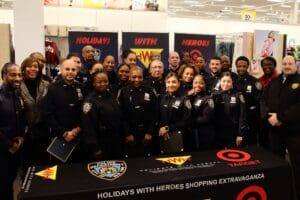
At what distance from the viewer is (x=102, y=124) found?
3123 mm

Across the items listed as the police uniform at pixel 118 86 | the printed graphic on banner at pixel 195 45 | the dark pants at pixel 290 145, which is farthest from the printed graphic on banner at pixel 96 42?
the dark pants at pixel 290 145

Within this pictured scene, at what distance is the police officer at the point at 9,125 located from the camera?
287cm

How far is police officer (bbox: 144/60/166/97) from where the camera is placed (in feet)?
12.9

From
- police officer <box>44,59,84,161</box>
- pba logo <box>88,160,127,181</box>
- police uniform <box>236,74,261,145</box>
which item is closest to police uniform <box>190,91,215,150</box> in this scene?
police uniform <box>236,74,261,145</box>

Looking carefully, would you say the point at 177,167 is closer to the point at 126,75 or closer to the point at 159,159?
the point at 159,159

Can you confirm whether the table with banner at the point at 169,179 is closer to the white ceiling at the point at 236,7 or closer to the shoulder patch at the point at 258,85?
the shoulder patch at the point at 258,85

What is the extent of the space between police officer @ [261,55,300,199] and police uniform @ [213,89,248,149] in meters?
0.26

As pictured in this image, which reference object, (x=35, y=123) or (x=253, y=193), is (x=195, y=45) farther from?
(x=253, y=193)

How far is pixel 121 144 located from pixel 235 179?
1368mm

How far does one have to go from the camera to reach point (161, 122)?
11.5 ft

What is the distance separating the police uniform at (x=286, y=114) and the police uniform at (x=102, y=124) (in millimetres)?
1590

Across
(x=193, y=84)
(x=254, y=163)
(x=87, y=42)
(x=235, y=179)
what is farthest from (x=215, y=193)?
(x=87, y=42)

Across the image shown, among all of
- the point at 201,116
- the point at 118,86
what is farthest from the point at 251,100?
the point at 118,86

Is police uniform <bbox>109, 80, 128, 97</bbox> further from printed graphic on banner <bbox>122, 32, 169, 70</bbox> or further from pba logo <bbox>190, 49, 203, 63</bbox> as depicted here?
pba logo <bbox>190, 49, 203, 63</bbox>
